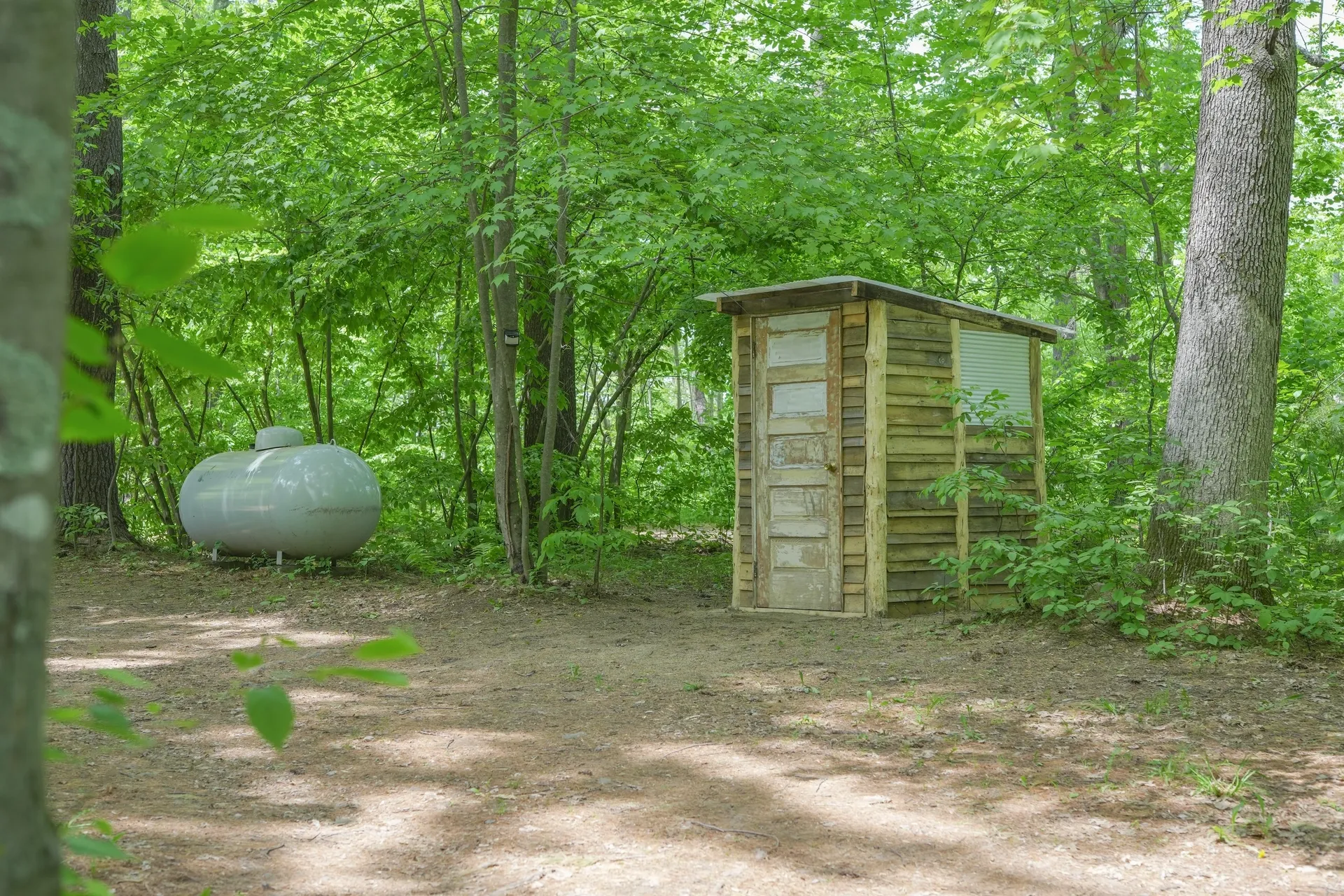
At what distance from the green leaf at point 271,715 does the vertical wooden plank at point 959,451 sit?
741cm

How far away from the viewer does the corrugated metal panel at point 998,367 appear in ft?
27.9

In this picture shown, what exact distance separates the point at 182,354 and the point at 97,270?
1144 cm

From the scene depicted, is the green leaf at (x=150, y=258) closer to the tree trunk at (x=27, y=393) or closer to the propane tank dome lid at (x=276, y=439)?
the tree trunk at (x=27, y=393)

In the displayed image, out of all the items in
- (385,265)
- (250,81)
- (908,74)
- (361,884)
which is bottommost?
(361,884)

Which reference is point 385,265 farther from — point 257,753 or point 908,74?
point 257,753

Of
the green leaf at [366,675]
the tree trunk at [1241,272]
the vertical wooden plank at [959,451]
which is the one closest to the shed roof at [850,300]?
the vertical wooden plank at [959,451]

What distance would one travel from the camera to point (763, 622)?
26.0 feet

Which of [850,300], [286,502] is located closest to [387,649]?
[850,300]

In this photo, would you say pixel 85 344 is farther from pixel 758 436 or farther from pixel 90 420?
pixel 758 436

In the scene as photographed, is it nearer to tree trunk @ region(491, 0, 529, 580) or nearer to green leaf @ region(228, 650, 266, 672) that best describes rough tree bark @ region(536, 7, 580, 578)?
tree trunk @ region(491, 0, 529, 580)

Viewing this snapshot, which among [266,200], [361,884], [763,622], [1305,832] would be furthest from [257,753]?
[266,200]

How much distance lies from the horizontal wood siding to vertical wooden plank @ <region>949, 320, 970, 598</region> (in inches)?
1.5

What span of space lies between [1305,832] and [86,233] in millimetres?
11058

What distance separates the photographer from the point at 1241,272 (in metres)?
6.48
